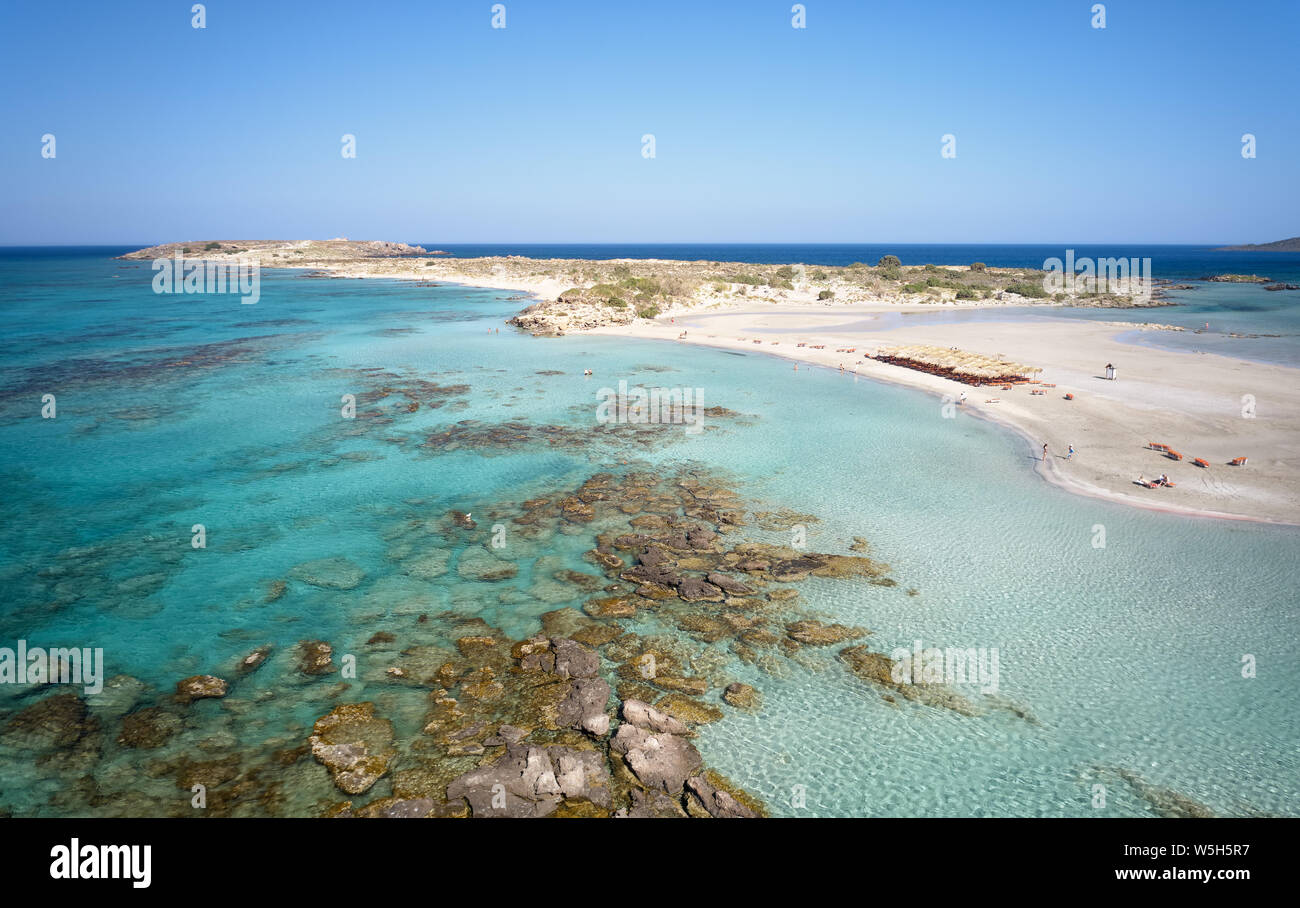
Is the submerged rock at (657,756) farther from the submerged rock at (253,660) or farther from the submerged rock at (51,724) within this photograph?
the submerged rock at (51,724)

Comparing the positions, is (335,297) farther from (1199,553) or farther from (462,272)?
A: (1199,553)

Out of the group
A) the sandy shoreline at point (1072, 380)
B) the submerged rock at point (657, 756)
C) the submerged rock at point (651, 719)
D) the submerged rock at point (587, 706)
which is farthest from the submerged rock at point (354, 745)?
the sandy shoreline at point (1072, 380)

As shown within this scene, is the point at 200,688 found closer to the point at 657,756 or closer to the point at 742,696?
the point at 657,756

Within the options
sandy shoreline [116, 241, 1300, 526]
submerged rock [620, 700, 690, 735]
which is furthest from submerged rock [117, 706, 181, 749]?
sandy shoreline [116, 241, 1300, 526]

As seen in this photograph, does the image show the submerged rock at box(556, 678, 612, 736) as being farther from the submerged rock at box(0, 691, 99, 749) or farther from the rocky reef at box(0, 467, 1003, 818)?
the submerged rock at box(0, 691, 99, 749)

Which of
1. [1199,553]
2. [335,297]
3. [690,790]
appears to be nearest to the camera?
[690,790]

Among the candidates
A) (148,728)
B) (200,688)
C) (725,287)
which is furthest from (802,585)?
(725,287)

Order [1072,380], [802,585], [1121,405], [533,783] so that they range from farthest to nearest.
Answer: [1072,380] → [1121,405] → [802,585] → [533,783]
